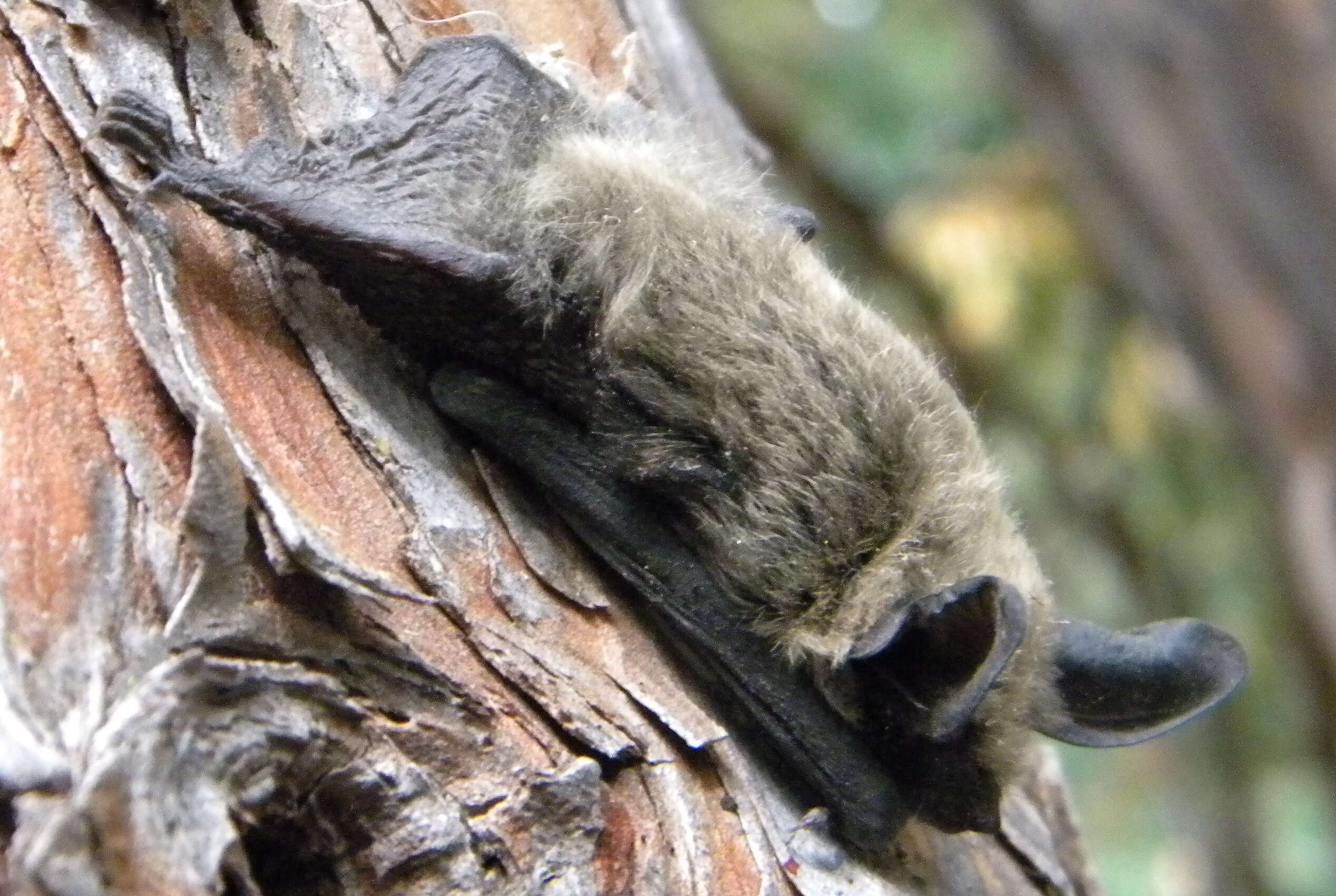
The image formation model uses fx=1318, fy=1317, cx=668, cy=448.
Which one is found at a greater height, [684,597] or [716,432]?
[716,432]

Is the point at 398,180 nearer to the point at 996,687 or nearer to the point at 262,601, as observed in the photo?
the point at 262,601

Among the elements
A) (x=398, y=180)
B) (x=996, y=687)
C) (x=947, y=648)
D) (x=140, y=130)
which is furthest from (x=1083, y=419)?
(x=140, y=130)

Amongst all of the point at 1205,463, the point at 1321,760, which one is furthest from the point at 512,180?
the point at 1205,463

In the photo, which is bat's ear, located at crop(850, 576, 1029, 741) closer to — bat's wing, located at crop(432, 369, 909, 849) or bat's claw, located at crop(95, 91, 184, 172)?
bat's wing, located at crop(432, 369, 909, 849)

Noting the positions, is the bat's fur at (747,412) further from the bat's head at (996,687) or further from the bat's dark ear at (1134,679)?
the bat's dark ear at (1134,679)

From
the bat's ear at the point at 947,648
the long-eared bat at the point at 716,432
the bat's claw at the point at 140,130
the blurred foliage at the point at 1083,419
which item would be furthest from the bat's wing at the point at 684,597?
the blurred foliage at the point at 1083,419

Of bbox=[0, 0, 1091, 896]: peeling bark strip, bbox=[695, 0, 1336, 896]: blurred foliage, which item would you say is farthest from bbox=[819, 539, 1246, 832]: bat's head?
bbox=[695, 0, 1336, 896]: blurred foliage
